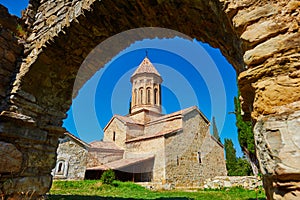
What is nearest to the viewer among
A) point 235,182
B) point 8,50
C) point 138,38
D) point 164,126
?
point 8,50

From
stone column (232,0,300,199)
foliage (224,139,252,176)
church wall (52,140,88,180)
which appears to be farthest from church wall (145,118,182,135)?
stone column (232,0,300,199)

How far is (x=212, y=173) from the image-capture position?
16203mm

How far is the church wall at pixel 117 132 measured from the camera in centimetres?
1812

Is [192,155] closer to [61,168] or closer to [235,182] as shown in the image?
[235,182]

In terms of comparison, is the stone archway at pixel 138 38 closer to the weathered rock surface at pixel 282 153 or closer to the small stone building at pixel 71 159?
the weathered rock surface at pixel 282 153

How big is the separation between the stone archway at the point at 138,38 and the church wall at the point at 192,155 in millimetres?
11625

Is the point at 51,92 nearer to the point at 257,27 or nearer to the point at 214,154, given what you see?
Result: the point at 257,27

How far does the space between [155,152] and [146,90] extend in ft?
29.3

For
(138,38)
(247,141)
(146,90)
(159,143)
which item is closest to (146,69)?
(146,90)

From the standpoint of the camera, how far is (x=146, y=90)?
21500mm

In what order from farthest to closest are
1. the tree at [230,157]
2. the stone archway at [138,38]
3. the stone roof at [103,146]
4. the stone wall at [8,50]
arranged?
the tree at [230,157] < the stone roof at [103,146] < the stone wall at [8,50] < the stone archway at [138,38]

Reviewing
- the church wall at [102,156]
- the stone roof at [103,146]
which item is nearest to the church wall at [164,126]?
the stone roof at [103,146]

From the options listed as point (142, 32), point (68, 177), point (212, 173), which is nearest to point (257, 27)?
point (142, 32)

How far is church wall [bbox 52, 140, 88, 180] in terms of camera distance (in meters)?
13.3
